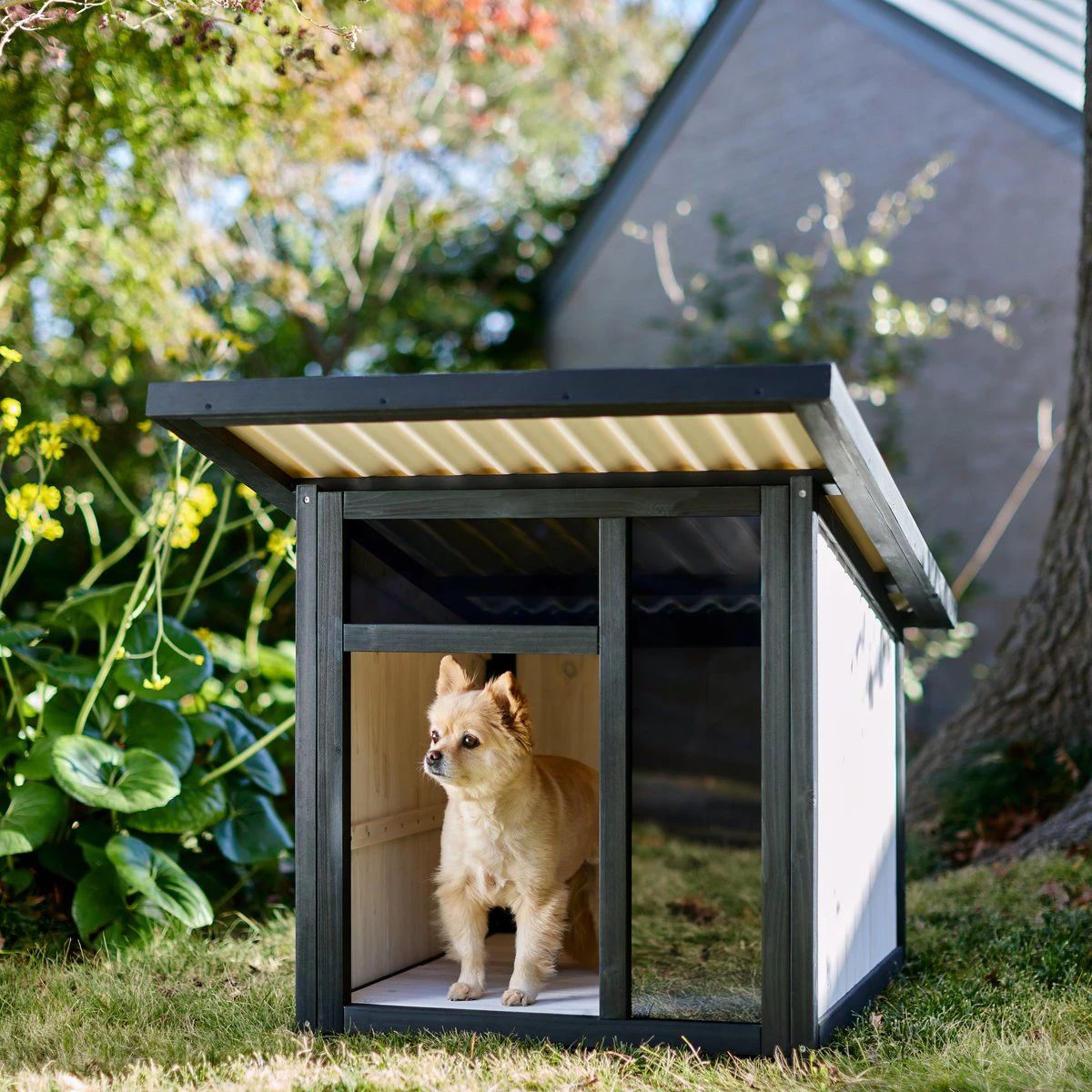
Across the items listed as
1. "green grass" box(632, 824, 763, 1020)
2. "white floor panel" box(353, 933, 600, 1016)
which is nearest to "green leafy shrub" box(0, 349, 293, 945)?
"white floor panel" box(353, 933, 600, 1016)

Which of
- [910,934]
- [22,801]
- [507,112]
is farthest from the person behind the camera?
[507,112]

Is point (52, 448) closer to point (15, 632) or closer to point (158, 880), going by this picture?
point (15, 632)

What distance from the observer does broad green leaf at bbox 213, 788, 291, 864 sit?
211 inches

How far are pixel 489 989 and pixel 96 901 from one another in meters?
1.74

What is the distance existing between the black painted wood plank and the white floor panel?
166cm

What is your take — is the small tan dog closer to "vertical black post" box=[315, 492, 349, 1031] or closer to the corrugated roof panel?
"vertical black post" box=[315, 492, 349, 1031]

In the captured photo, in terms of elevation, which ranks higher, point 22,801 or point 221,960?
point 22,801

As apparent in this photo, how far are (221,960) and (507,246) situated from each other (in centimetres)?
976

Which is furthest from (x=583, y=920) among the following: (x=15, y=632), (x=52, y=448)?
(x=52, y=448)

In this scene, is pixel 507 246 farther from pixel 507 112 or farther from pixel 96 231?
pixel 96 231

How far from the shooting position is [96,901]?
195 inches

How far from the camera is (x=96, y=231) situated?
7527 mm

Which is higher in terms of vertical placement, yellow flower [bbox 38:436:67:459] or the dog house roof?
yellow flower [bbox 38:436:67:459]

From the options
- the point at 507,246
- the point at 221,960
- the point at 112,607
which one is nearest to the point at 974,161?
the point at 507,246
